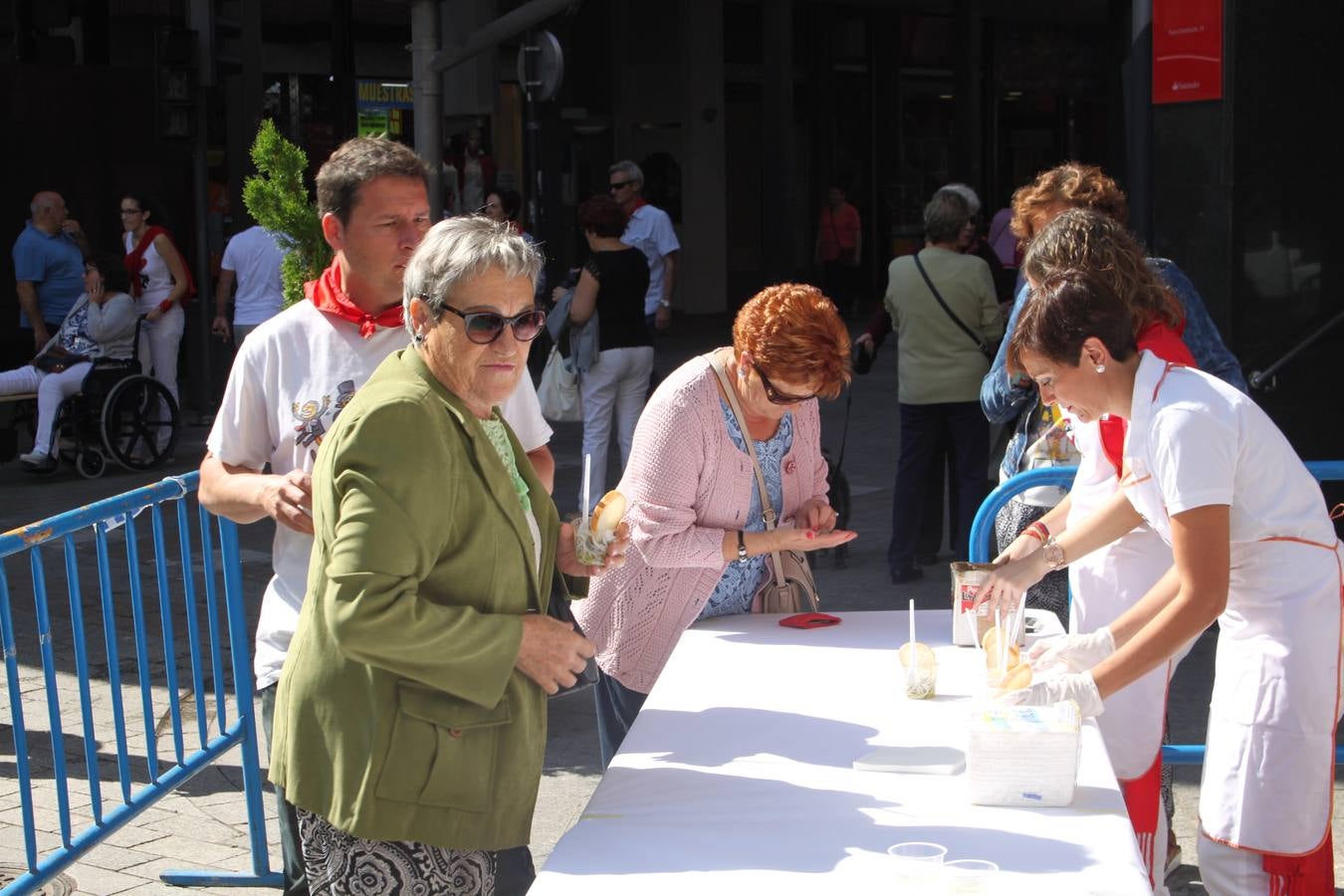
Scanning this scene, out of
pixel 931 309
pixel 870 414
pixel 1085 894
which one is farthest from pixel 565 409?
pixel 1085 894

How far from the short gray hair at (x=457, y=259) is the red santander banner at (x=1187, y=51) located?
5172 mm

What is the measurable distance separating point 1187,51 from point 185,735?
5.01 metres

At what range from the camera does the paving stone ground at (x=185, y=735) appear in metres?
4.74

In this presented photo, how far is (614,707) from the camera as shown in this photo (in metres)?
4.05

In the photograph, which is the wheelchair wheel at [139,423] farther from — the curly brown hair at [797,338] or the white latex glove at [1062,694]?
the white latex glove at [1062,694]

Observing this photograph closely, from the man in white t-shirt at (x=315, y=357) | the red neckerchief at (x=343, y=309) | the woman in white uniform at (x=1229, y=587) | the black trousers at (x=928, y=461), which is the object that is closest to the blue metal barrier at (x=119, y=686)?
the man in white t-shirt at (x=315, y=357)

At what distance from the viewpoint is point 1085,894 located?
2.32 m

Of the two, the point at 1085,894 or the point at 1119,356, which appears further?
the point at 1119,356

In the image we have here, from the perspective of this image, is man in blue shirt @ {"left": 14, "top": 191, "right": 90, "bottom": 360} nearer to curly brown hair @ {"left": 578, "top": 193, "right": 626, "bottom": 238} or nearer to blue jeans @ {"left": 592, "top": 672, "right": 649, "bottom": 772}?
curly brown hair @ {"left": 578, "top": 193, "right": 626, "bottom": 238}

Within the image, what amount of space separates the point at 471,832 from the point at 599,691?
1.46 m

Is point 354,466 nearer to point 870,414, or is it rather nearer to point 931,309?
point 931,309

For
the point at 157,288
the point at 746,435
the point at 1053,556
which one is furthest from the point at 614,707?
the point at 157,288

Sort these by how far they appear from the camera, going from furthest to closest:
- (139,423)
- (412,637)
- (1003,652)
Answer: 1. (139,423)
2. (1003,652)
3. (412,637)

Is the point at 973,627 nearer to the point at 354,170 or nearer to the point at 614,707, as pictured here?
the point at 614,707
